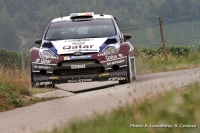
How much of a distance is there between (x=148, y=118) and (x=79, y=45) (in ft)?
28.3

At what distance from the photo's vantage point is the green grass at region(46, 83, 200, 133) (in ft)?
15.5

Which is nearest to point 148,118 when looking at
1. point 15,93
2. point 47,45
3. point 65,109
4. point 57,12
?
point 65,109

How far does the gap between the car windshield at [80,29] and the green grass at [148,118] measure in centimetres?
758

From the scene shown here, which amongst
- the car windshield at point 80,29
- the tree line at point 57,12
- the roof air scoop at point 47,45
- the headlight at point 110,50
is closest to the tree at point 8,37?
the tree line at point 57,12

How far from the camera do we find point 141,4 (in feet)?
421

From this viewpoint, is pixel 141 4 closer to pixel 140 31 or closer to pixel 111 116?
pixel 140 31

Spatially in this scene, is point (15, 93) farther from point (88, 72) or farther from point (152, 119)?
Answer: point (152, 119)

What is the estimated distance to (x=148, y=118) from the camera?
205 inches

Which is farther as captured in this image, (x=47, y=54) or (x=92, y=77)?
(x=47, y=54)

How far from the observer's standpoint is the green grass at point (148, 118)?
4711 mm

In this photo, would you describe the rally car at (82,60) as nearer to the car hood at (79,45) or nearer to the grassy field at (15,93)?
the car hood at (79,45)

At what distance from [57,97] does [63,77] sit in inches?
47.4

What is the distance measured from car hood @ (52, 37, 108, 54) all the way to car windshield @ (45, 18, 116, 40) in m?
0.47

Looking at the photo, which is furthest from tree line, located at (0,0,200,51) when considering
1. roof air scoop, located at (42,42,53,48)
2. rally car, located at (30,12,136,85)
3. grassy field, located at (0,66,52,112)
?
rally car, located at (30,12,136,85)
